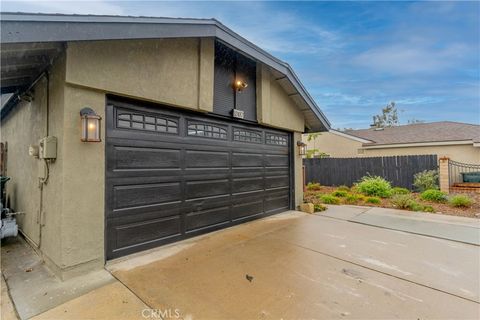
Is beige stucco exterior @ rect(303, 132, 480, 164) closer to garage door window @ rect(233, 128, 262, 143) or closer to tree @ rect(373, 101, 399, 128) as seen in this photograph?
garage door window @ rect(233, 128, 262, 143)

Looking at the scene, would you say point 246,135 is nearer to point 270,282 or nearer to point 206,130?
point 206,130

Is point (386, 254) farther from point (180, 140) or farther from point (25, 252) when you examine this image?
point (25, 252)

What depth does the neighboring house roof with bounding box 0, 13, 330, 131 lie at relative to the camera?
207 cm

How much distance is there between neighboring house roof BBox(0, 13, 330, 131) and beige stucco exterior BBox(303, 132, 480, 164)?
14028mm

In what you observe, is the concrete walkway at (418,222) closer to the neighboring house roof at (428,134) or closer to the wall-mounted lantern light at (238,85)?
the wall-mounted lantern light at (238,85)

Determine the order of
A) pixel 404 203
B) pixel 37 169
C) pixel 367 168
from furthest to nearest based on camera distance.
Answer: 1. pixel 367 168
2. pixel 404 203
3. pixel 37 169

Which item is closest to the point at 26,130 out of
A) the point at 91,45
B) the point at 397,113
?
the point at 91,45

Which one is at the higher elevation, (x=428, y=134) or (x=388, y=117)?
(x=388, y=117)

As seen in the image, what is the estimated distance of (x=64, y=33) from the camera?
2338 millimetres

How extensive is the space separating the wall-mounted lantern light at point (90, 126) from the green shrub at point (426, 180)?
39.8 feet

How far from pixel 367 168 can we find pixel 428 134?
6.17 meters

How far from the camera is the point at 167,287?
2.57 metres

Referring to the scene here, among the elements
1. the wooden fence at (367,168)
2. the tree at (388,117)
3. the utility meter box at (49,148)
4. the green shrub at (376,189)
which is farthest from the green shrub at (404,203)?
the tree at (388,117)
